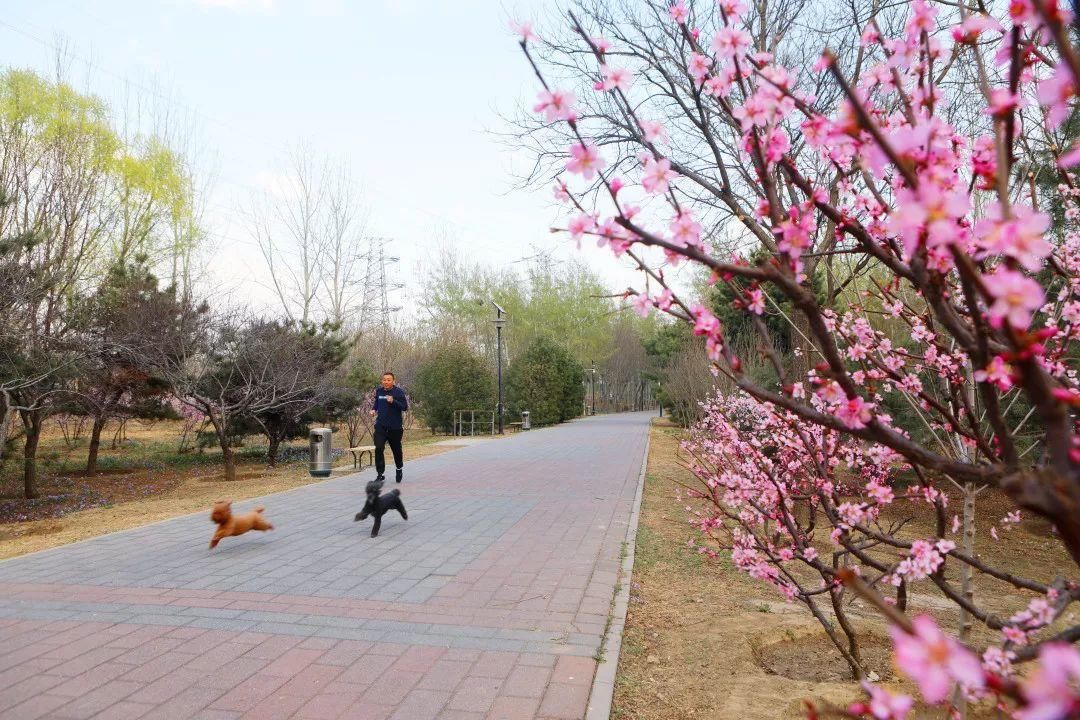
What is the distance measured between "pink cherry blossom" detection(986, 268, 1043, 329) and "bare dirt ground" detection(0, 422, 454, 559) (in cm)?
830

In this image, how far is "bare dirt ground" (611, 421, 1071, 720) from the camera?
132 inches

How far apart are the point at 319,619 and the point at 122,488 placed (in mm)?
11524

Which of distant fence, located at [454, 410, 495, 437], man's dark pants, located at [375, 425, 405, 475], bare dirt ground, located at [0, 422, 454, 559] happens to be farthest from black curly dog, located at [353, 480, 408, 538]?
distant fence, located at [454, 410, 495, 437]

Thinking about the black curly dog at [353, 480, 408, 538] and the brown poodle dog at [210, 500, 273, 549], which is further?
the black curly dog at [353, 480, 408, 538]

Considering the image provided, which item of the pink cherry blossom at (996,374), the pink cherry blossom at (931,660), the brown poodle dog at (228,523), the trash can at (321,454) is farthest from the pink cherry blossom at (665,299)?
the trash can at (321,454)

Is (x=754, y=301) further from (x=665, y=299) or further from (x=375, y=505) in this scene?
(x=375, y=505)

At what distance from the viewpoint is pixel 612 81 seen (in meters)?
2.16

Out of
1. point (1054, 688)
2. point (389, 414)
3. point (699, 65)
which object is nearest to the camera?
point (1054, 688)

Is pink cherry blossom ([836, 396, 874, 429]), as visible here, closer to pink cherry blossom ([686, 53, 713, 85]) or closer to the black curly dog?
pink cherry blossom ([686, 53, 713, 85])

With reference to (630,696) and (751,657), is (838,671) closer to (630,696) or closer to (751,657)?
(751,657)

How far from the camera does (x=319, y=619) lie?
4.29 m

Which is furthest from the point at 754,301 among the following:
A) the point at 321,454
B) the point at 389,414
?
the point at 321,454

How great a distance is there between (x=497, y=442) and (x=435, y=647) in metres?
→ 15.4

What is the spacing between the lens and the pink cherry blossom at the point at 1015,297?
0.81 m
